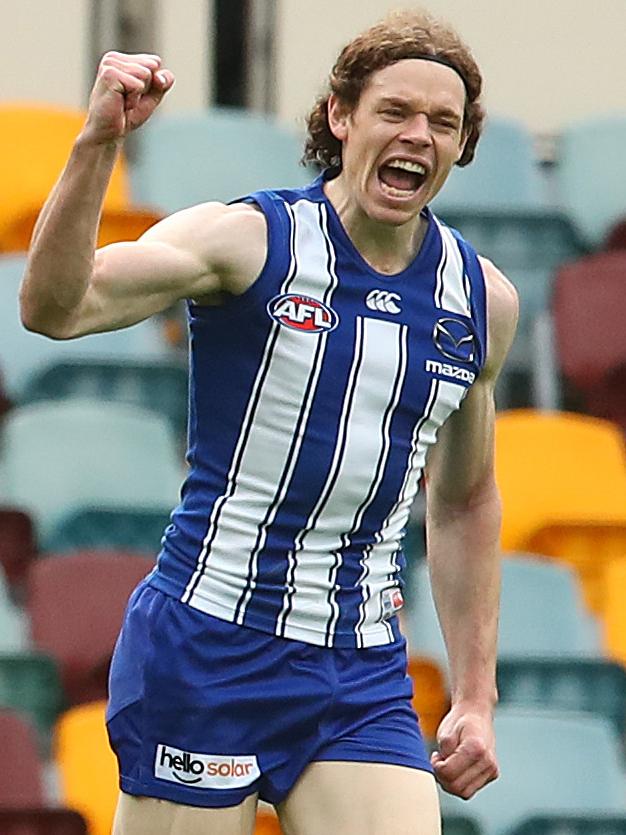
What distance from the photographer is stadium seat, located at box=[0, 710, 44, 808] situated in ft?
16.9

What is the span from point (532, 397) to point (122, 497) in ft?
6.11

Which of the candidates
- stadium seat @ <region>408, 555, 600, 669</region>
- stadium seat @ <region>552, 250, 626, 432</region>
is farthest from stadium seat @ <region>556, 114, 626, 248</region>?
stadium seat @ <region>408, 555, 600, 669</region>

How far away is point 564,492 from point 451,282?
3234 millimetres

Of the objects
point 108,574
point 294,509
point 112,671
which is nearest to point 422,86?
point 294,509

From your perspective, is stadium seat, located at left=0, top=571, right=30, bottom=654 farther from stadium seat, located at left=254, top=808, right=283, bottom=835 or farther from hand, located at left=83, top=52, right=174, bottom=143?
hand, located at left=83, top=52, right=174, bottom=143

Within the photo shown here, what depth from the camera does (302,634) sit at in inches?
141

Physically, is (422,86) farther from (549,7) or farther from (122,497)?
(549,7)

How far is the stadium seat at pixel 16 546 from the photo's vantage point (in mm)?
6074

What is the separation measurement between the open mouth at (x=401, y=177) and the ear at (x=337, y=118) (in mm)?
149

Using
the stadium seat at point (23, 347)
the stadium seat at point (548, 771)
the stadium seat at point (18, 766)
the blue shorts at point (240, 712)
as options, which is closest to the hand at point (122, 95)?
the blue shorts at point (240, 712)

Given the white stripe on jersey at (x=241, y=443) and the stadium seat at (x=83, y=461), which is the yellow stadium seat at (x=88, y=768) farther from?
the white stripe on jersey at (x=241, y=443)

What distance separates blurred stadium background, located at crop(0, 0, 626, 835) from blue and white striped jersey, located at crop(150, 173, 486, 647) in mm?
1539

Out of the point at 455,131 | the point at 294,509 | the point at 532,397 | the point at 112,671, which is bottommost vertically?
the point at 532,397

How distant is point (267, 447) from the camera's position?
3.56m
